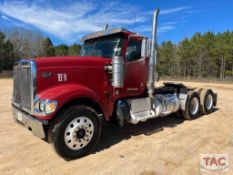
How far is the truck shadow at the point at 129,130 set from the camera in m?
5.12

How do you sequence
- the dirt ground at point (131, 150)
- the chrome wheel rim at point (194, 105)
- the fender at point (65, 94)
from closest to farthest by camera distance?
1. the dirt ground at point (131, 150)
2. the fender at point (65, 94)
3. the chrome wheel rim at point (194, 105)

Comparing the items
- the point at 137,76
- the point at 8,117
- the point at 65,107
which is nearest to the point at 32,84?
the point at 65,107

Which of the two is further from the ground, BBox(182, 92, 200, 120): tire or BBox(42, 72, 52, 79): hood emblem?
BBox(42, 72, 52, 79): hood emblem

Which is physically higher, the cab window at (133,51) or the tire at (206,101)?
the cab window at (133,51)

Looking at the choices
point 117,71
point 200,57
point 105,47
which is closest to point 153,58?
point 105,47

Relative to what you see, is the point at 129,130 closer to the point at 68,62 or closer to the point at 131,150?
the point at 131,150

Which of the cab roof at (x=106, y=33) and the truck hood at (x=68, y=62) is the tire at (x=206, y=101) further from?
the truck hood at (x=68, y=62)

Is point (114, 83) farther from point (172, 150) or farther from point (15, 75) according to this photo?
point (15, 75)

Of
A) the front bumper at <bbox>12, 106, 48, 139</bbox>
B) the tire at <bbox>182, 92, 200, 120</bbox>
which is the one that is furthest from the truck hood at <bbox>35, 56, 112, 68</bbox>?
the tire at <bbox>182, 92, 200, 120</bbox>

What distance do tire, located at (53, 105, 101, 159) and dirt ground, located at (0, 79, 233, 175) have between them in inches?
7.6

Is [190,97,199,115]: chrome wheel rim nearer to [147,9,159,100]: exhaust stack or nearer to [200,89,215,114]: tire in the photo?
[200,89,215,114]: tire

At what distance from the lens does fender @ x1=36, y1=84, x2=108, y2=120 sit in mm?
3906

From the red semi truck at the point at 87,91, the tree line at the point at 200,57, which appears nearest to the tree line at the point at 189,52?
the tree line at the point at 200,57

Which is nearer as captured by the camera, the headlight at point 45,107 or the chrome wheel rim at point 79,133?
the headlight at point 45,107
